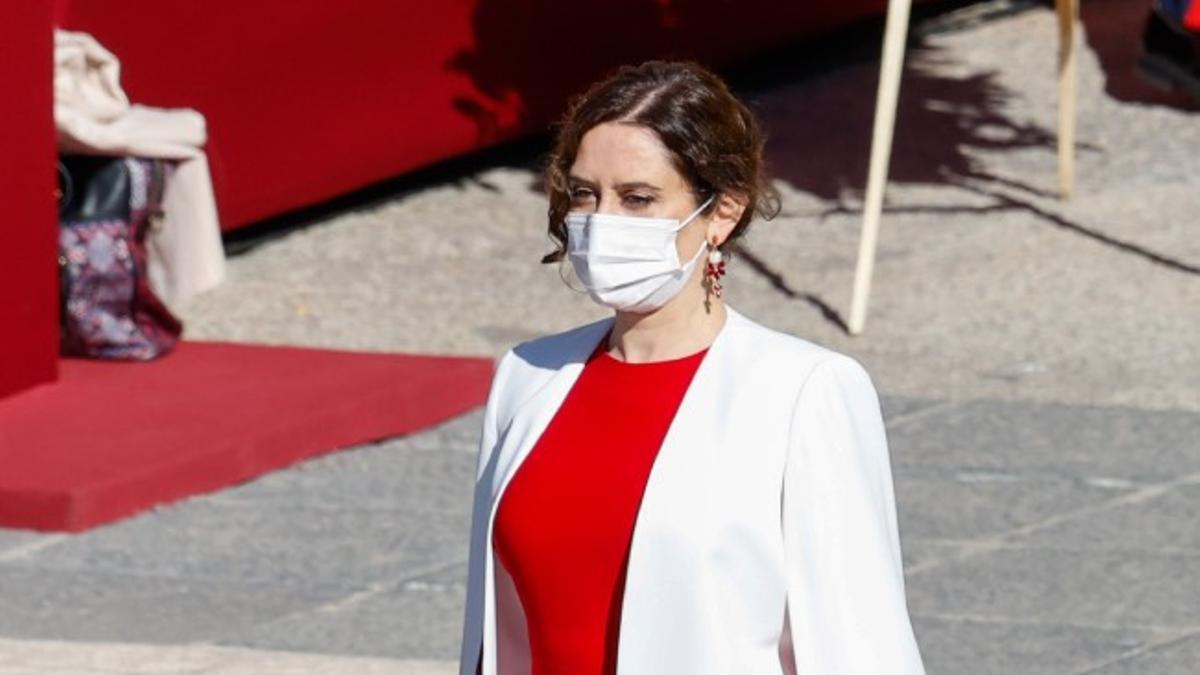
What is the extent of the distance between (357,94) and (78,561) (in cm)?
369

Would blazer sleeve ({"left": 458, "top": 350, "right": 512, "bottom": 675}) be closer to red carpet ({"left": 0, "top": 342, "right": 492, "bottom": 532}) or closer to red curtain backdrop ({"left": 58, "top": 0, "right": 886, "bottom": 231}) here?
red carpet ({"left": 0, "top": 342, "right": 492, "bottom": 532})

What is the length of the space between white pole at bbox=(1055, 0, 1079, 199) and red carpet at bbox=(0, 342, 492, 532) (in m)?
3.10

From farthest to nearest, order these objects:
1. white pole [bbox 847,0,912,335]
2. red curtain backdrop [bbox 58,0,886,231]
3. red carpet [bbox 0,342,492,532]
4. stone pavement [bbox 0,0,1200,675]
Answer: red curtain backdrop [bbox 58,0,886,231]
white pole [bbox 847,0,912,335]
red carpet [bbox 0,342,492,532]
stone pavement [bbox 0,0,1200,675]

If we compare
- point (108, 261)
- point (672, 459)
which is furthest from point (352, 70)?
point (672, 459)

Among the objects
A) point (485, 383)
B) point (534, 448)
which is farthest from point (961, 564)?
point (534, 448)

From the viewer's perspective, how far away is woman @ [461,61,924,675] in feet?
9.99

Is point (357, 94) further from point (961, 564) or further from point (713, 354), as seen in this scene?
point (713, 354)

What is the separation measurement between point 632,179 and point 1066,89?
7.20 meters

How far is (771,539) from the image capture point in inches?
120

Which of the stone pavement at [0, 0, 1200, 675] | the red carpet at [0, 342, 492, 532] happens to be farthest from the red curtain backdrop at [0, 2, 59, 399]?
the stone pavement at [0, 0, 1200, 675]

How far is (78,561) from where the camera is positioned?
6516 mm

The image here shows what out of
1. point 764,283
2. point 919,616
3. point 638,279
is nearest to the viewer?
point 638,279

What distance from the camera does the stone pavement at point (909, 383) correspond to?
19.7 feet

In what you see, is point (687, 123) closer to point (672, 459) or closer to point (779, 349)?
point (779, 349)
